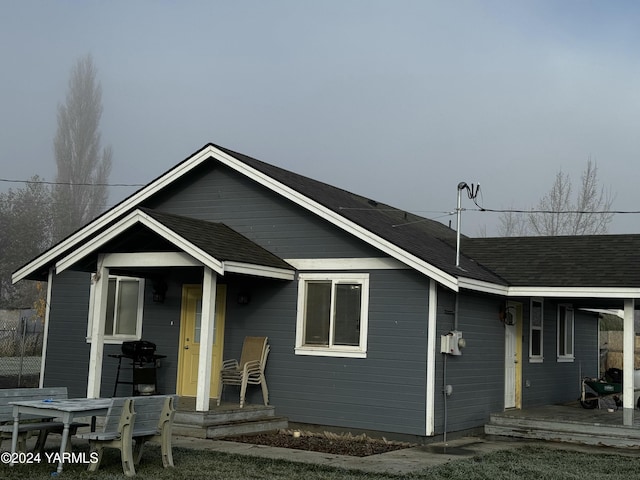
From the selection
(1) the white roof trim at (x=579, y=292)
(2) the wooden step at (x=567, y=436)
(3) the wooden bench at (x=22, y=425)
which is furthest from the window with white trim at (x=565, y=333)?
(3) the wooden bench at (x=22, y=425)

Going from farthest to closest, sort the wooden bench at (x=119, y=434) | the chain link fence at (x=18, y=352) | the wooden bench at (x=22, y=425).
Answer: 1. the chain link fence at (x=18, y=352)
2. the wooden bench at (x=22, y=425)
3. the wooden bench at (x=119, y=434)

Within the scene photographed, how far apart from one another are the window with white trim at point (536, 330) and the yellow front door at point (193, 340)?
253 inches

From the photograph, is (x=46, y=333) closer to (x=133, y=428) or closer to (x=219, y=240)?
(x=219, y=240)

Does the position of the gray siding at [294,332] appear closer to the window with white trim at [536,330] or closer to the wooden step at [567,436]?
the window with white trim at [536,330]

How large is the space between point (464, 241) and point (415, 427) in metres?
7.16

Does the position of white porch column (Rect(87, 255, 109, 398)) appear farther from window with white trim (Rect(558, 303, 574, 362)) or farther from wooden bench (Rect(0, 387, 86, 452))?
window with white trim (Rect(558, 303, 574, 362))

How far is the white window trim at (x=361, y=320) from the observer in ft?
42.6

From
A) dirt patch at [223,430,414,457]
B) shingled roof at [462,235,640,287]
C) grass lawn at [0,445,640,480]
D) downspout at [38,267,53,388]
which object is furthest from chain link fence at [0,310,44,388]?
grass lawn at [0,445,640,480]

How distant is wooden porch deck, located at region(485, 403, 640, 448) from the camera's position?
42.7 ft

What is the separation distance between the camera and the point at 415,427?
12.4 metres

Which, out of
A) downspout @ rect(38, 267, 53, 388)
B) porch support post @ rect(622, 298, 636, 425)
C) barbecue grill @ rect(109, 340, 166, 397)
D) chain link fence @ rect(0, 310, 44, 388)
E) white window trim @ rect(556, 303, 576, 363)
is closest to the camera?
porch support post @ rect(622, 298, 636, 425)

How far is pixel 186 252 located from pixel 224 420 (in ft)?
8.50

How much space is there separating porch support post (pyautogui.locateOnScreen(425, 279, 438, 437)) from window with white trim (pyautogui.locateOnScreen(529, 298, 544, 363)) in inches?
183

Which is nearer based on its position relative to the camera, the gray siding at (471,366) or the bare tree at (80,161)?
the gray siding at (471,366)
